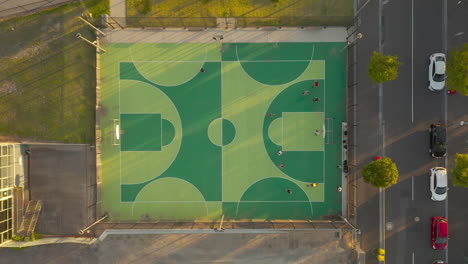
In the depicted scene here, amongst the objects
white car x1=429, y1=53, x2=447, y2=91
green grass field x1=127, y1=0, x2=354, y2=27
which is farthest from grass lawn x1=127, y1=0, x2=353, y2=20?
white car x1=429, y1=53, x2=447, y2=91

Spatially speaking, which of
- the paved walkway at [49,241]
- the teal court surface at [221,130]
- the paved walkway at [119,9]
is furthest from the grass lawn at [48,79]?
the paved walkway at [49,241]

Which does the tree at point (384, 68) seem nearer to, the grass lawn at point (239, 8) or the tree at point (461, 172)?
the grass lawn at point (239, 8)

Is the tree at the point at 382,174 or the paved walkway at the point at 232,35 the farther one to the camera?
the paved walkway at the point at 232,35

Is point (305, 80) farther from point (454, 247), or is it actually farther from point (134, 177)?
point (454, 247)

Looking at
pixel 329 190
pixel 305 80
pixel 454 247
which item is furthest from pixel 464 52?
pixel 454 247

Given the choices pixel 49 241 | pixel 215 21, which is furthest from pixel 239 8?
pixel 49 241

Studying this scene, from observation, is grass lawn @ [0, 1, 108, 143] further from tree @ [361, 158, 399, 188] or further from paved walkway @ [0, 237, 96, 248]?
tree @ [361, 158, 399, 188]

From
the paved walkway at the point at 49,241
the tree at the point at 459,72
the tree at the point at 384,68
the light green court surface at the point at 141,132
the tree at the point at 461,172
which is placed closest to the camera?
the tree at the point at 459,72
